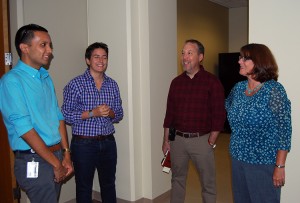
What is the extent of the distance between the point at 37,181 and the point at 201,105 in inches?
57.3

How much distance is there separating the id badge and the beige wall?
4787 mm

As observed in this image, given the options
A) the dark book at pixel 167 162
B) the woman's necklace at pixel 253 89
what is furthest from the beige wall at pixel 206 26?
the woman's necklace at pixel 253 89

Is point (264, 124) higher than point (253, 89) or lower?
lower

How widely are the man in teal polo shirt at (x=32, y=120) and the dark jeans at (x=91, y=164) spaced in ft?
2.21

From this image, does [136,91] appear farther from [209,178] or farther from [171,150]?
[209,178]

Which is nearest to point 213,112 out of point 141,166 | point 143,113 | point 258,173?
point 258,173

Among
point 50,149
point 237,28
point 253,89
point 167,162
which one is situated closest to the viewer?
point 50,149

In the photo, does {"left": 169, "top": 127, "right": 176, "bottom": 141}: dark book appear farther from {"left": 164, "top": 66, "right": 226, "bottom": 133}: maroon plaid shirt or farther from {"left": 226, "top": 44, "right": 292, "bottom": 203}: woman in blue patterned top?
{"left": 226, "top": 44, "right": 292, "bottom": 203}: woman in blue patterned top

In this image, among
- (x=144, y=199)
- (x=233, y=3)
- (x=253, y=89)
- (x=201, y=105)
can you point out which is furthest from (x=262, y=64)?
(x=233, y=3)

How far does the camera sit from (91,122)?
2.61 meters

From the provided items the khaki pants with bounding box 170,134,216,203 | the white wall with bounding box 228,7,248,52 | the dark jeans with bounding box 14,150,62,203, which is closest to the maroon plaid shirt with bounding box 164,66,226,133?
the khaki pants with bounding box 170,134,216,203

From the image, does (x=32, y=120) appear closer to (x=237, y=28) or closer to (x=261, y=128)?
(x=261, y=128)

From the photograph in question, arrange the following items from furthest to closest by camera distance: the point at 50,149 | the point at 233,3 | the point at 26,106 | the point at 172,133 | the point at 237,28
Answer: the point at 237,28 < the point at 233,3 < the point at 172,133 < the point at 50,149 < the point at 26,106

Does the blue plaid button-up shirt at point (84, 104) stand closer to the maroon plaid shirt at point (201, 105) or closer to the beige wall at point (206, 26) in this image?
the maroon plaid shirt at point (201, 105)
